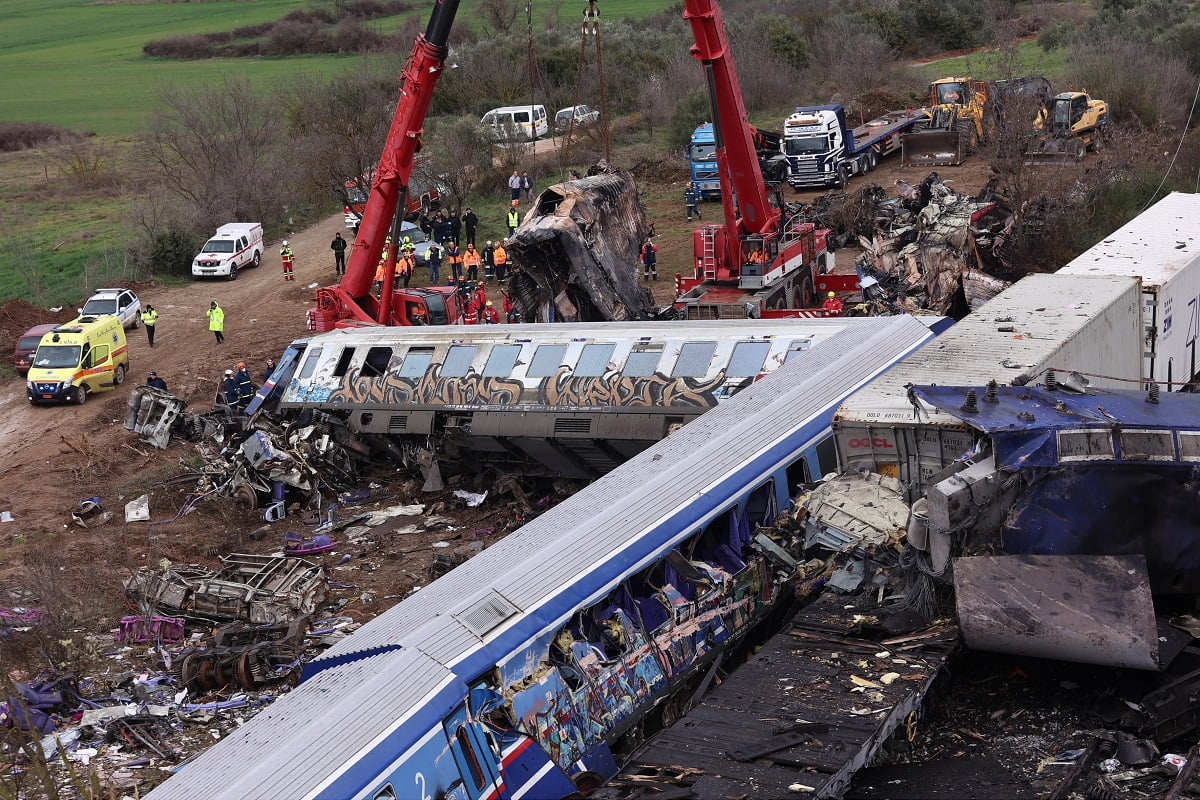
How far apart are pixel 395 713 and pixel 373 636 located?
1708 millimetres

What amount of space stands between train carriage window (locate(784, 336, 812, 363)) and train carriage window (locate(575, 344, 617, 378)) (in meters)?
2.82

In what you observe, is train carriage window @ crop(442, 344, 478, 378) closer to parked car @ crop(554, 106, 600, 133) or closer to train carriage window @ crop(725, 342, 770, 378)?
train carriage window @ crop(725, 342, 770, 378)

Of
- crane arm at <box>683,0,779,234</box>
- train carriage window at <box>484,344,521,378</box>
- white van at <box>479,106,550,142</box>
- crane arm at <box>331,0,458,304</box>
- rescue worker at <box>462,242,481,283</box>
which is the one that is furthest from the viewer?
white van at <box>479,106,550,142</box>

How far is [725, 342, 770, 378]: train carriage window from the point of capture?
751 inches

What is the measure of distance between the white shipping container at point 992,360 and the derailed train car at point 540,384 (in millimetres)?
2806

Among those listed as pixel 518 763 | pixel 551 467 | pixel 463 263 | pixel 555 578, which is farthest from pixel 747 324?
pixel 463 263

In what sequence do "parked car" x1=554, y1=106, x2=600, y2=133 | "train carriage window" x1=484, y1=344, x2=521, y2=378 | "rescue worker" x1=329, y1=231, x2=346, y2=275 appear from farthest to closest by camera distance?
1. "parked car" x1=554, y1=106, x2=600, y2=133
2. "rescue worker" x1=329, y1=231, x2=346, y2=275
3. "train carriage window" x1=484, y1=344, x2=521, y2=378

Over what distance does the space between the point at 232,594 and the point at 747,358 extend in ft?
26.8

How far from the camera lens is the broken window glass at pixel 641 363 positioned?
64.2 ft

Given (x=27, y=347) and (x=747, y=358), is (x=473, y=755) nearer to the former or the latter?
(x=747, y=358)

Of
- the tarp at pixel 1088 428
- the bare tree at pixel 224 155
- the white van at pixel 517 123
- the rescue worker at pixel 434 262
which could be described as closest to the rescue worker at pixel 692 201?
the rescue worker at pixel 434 262

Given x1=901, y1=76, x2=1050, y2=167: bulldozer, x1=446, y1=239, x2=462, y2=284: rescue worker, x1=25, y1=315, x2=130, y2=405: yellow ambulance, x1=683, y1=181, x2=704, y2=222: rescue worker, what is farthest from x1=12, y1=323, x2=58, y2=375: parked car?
x1=901, y1=76, x2=1050, y2=167: bulldozer

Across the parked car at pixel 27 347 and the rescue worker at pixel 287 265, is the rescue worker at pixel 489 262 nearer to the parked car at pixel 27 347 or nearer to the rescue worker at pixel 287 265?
the rescue worker at pixel 287 265

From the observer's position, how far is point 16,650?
16.0 meters
